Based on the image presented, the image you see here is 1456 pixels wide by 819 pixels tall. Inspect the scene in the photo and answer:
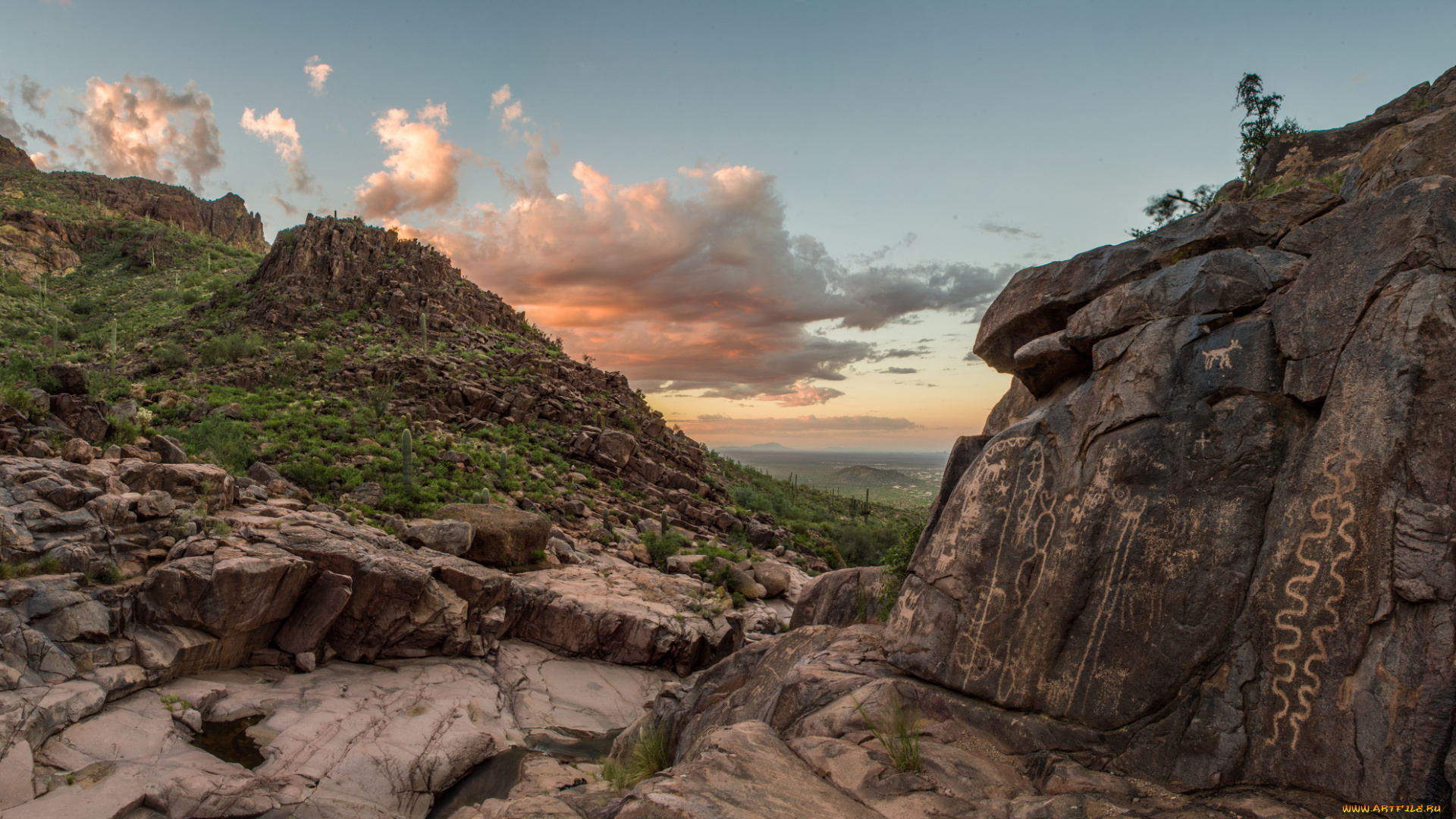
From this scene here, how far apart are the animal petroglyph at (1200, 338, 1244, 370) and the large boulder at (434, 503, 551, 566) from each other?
53.7 ft

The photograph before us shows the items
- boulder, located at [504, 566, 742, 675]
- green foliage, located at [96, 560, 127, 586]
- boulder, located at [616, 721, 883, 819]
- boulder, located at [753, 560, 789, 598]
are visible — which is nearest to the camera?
boulder, located at [616, 721, 883, 819]

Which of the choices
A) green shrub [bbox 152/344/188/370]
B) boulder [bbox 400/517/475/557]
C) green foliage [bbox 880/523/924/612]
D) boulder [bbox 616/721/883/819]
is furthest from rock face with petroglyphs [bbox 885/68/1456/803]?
green shrub [bbox 152/344/188/370]

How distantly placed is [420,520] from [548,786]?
33.8 ft

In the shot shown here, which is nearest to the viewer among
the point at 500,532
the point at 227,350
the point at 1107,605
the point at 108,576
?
the point at 1107,605

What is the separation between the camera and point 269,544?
→ 12133mm

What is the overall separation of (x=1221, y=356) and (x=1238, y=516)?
62.2 inches

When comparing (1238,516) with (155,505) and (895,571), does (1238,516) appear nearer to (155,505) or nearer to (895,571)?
(895,571)

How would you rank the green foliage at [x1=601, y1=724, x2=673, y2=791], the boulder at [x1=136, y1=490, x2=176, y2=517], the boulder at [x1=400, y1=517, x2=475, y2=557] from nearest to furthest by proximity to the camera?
the green foliage at [x1=601, y1=724, x2=673, y2=791] < the boulder at [x1=136, y1=490, x2=176, y2=517] < the boulder at [x1=400, y1=517, x2=475, y2=557]

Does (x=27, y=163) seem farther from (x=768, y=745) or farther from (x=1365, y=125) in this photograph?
(x=1365, y=125)

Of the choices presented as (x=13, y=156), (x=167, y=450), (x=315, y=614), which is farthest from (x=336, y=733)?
(x=13, y=156)

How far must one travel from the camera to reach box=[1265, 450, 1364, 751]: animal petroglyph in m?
4.75

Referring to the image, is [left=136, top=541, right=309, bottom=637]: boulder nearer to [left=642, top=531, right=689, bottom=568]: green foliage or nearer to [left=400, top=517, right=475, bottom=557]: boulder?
[left=400, top=517, right=475, bottom=557]: boulder

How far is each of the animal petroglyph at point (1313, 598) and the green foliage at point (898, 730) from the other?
110 inches

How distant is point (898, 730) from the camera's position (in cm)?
591
